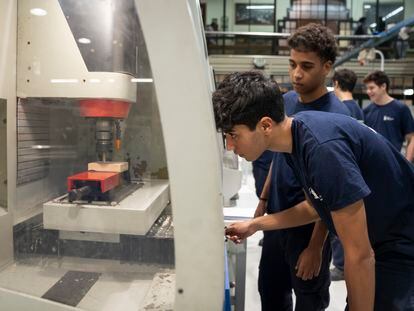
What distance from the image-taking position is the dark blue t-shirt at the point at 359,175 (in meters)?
0.79

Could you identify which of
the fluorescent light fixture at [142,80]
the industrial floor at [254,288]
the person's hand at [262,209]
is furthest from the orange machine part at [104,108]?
the industrial floor at [254,288]

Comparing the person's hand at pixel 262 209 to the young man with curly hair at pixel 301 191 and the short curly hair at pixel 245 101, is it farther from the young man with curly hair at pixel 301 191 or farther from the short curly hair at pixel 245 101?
the short curly hair at pixel 245 101

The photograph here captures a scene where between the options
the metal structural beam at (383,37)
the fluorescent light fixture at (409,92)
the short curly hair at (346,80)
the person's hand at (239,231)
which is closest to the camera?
the person's hand at (239,231)

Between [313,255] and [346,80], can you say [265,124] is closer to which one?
[313,255]

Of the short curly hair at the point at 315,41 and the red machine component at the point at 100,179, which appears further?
the short curly hair at the point at 315,41

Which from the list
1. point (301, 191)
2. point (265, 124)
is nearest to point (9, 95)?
point (265, 124)

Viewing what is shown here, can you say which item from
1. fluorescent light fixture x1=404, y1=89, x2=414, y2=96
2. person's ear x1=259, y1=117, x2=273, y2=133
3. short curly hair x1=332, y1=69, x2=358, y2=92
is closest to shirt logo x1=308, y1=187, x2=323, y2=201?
person's ear x1=259, y1=117, x2=273, y2=133

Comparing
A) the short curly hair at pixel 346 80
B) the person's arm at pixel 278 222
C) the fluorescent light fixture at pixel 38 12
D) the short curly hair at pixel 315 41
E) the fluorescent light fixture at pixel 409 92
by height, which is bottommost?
the person's arm at pixel 278 222

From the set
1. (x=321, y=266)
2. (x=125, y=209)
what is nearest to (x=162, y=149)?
(x=125, y=209)

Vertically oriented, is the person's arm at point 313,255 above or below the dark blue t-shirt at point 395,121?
below

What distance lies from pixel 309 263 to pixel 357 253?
47cm

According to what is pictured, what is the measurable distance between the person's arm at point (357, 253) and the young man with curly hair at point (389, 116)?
2.90 metres

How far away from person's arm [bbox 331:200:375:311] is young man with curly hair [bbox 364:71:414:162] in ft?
9.50

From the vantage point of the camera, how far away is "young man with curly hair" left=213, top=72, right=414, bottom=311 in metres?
0.80
